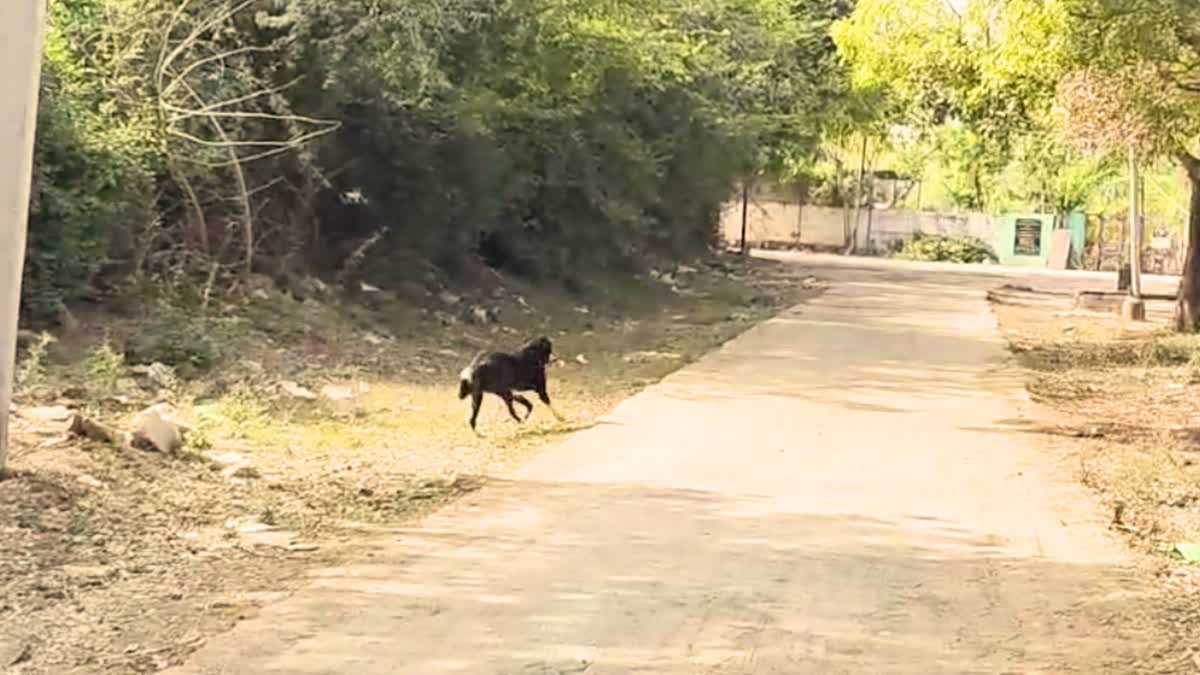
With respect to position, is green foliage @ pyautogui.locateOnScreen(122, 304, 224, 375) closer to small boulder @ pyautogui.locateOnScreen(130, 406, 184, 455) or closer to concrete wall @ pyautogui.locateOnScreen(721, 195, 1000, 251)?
small boulder @ pyautogui.locateOnScreen(130, 406, 184, 455)

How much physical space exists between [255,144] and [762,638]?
36.8 ft

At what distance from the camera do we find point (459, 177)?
18938mm

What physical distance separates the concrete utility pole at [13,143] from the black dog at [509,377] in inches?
154

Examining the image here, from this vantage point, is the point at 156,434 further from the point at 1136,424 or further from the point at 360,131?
the point at 360,131

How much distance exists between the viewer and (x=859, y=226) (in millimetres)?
52125

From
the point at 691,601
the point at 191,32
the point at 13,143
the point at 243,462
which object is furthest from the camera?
the point at 191,32

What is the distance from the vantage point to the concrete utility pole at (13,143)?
7.94 metres

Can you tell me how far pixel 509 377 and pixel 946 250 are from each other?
40742mm

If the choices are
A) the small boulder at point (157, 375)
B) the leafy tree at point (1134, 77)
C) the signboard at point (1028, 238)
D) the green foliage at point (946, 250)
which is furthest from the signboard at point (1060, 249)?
the small boulder at point (157, 375)

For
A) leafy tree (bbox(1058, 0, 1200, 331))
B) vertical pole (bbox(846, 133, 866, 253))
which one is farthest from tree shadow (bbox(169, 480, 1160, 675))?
vertical pole (bbox(846, 133, 866, 253))

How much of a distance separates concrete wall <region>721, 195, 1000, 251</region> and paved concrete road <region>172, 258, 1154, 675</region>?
38850mm

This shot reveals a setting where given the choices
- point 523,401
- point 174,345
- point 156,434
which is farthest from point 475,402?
point 174,345

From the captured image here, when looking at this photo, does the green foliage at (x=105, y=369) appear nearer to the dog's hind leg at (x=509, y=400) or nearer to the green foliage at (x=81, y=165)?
the green foliage at (x=81, y=165)

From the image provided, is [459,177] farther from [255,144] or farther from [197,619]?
[197,619]
